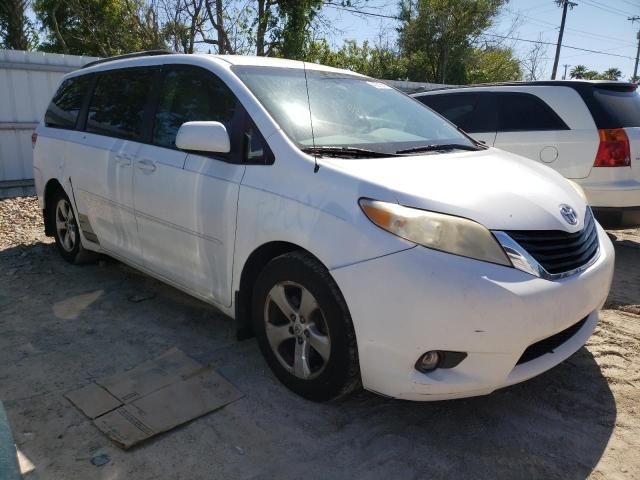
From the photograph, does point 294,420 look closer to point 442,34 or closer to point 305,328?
point 305,328

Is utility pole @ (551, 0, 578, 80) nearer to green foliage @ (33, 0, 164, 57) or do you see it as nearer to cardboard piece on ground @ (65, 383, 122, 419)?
green foliage @ (33, 0, 164, 57)

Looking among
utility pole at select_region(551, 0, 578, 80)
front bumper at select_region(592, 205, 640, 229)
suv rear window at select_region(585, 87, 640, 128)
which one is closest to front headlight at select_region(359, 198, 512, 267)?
front bumper at select_region(592, 205, 640, 229)

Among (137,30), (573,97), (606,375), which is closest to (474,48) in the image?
(137,30)

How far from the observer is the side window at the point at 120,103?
3740 millimetres

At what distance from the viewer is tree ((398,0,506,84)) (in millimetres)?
24828

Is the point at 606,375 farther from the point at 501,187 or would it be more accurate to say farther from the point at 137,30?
the point at 137,30

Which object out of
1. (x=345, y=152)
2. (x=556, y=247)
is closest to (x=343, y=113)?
(x=345, y=152)

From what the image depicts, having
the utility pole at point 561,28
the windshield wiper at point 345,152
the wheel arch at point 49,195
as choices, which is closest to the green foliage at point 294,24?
the wheel arch at point 49,195

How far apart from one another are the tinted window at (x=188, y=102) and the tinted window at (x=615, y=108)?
3.78m

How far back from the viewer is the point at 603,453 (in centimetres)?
239

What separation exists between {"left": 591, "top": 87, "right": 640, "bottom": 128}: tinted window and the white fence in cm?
726

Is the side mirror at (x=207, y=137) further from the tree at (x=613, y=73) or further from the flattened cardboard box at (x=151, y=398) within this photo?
the tree at (x=613, y=73)

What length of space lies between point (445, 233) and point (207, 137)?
4.58ft

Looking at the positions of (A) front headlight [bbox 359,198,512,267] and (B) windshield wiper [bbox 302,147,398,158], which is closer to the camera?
(A) front headlight [bbox 359,198,512,267]
